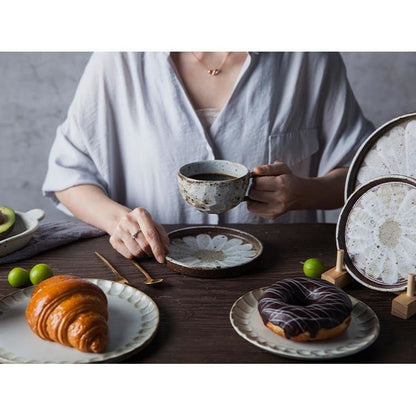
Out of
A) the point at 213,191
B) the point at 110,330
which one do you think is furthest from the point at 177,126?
the point at 110,330

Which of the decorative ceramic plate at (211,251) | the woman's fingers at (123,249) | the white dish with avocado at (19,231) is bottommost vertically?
the decorative ceramic plate at (211,251)

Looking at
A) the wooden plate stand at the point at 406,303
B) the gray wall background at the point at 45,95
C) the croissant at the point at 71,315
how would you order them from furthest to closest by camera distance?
the gray wall background at the point at 45,95, the wooden plate stand at the point at 406,303, the croissant at the point at 71,315

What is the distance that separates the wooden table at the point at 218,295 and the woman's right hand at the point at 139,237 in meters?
0.03

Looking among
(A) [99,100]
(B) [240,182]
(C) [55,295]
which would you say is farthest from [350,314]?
(A) [99,100]

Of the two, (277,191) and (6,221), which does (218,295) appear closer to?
(277,191)

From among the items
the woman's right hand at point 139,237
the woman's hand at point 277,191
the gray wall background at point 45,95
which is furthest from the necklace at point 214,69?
the gray wall background at point 45,95

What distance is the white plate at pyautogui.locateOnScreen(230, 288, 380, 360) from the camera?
1.04 meters

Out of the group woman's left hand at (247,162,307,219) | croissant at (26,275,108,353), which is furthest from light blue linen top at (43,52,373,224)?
croissant at (26,275,108,353)

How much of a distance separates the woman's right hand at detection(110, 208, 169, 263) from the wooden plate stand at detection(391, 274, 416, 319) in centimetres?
50

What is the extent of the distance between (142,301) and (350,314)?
400 mm

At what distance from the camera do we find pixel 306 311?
3.49 feet

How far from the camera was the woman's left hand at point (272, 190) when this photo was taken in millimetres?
1464

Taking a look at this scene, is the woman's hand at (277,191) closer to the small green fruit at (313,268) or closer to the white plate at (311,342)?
the small green fruit at (313,268)

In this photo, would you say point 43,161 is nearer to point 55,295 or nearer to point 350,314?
point 55,295
